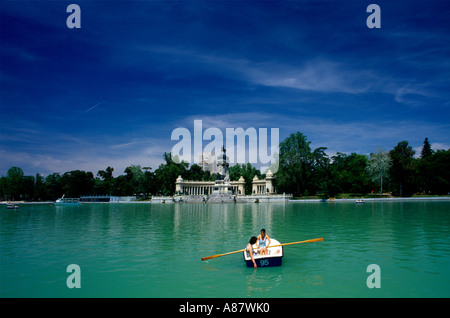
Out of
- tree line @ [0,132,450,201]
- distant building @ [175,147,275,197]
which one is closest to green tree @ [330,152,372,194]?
tree line @ [0,132,450,201]

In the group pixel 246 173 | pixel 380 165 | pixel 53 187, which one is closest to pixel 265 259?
pixel 380 165

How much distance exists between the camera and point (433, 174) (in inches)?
2729

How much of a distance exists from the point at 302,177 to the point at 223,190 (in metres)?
20.6

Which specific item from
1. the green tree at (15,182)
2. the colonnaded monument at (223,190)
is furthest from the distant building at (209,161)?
the green tree at (15,182)

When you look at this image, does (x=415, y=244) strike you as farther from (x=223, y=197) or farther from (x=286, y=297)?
(x=223, y=197)

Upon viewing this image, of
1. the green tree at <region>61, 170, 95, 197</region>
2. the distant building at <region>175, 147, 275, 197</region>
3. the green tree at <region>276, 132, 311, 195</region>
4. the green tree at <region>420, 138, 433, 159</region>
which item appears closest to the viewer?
the green tree at <region>276, 132, 311, 195</region>

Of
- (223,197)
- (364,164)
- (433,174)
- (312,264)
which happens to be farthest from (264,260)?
(364,164)

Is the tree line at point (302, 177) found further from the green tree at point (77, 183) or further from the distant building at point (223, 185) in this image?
the distant building at point (223, 185)

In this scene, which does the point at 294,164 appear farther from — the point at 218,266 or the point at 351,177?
the point at 218,266

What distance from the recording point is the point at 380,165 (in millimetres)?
71688

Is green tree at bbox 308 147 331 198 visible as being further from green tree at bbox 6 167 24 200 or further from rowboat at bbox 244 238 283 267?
green tree at bbox 6 167 24 200

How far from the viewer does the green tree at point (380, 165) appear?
71.2m

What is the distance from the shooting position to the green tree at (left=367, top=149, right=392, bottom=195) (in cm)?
7125
